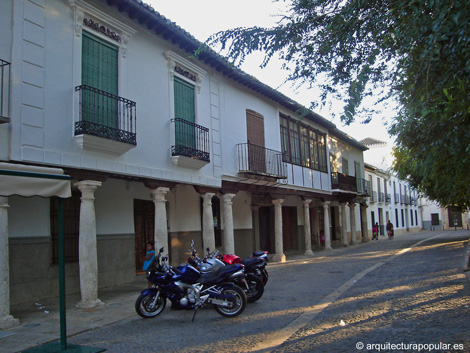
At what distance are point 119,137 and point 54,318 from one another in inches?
152

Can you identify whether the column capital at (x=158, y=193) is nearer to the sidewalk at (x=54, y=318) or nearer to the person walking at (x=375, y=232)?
the sidewalk at (x=54, y=318)

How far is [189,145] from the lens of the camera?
38.4 ft

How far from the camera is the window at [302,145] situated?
18297 millimetres

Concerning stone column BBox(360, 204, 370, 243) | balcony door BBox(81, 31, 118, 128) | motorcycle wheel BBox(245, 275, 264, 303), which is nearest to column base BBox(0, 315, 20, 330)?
balcony door BBox(81, 31, 118, 128)

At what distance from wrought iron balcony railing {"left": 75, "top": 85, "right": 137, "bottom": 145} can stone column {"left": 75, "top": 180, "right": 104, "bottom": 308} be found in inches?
44.1

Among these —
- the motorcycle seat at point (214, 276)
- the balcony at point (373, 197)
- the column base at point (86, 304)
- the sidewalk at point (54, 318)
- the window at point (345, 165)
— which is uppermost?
the window at point (345, 165)

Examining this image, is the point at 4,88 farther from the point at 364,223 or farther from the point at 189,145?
the point at 364,223

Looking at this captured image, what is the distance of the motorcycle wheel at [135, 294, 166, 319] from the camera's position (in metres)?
7.24

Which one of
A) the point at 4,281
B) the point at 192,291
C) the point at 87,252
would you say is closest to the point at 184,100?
the point at 87,252

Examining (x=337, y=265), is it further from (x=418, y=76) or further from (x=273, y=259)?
(x=418, y=76)

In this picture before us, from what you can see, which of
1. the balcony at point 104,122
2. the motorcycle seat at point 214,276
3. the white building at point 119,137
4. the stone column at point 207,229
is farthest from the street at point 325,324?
the balcony at point 104,122

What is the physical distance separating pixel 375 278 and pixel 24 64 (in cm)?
949

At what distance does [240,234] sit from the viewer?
56.7ft

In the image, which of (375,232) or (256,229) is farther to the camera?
(375,232)
